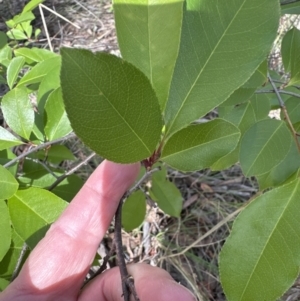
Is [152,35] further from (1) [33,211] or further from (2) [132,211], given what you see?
(2) [132,211]

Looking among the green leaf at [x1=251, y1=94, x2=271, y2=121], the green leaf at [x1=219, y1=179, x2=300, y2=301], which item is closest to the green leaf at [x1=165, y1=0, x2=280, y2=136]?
the green leaf at [x1=219, y1=179, x2=300, y2=301]

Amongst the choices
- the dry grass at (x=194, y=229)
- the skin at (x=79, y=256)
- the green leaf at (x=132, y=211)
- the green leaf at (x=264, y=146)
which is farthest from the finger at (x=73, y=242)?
the dry grass at (x=194, y=229)

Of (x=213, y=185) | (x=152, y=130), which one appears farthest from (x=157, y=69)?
(x=213, y=185)

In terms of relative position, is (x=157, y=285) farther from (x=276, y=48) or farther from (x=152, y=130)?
(x=276, y=48)

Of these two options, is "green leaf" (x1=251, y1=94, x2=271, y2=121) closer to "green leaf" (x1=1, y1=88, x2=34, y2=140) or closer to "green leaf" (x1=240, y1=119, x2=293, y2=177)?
"green leaf" (x1=240, y1=119, x2=293, y2=177)

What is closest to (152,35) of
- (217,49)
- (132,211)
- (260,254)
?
(217,49)

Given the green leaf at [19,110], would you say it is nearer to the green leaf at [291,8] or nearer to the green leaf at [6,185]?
the green leaf at [6,185]
